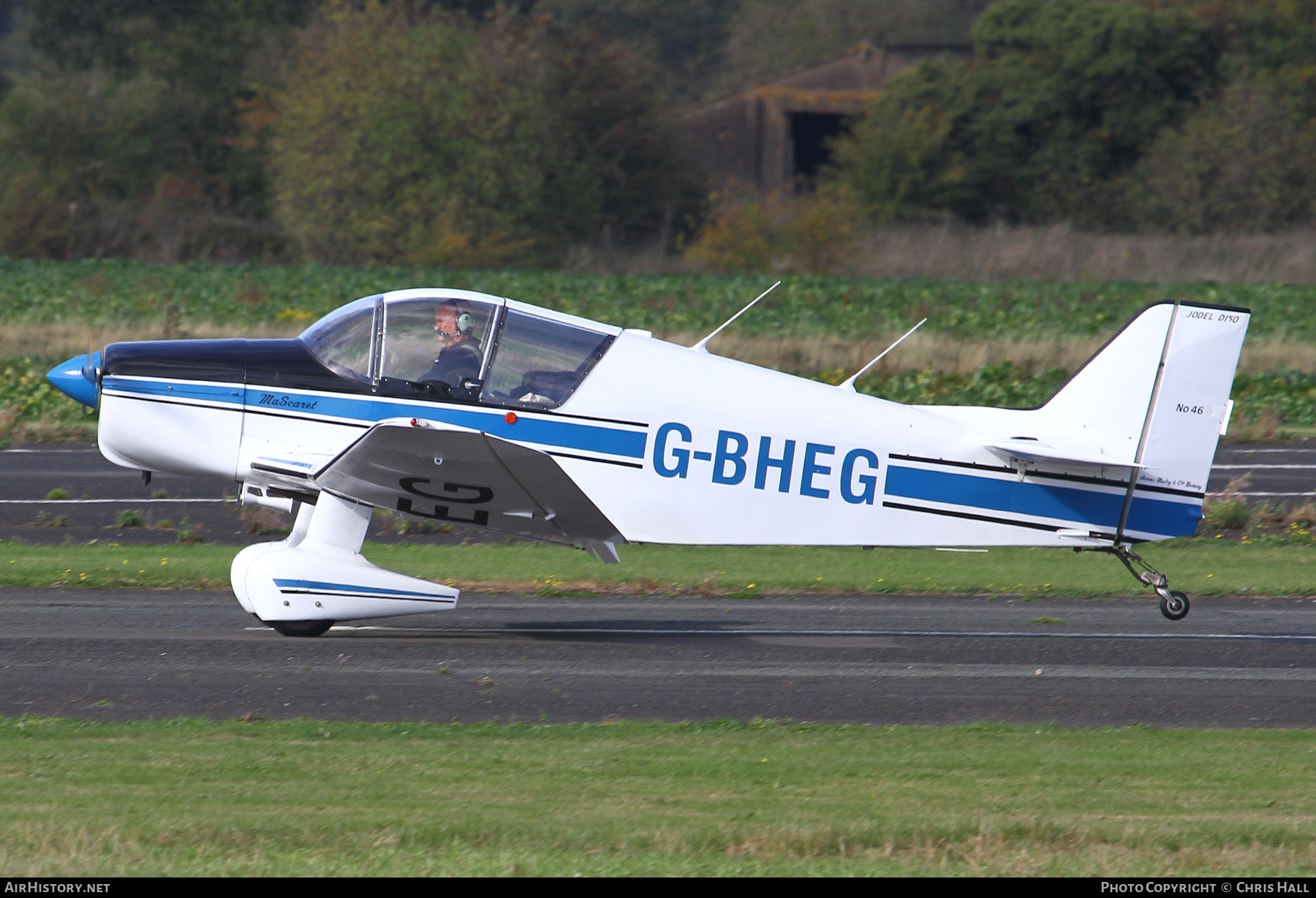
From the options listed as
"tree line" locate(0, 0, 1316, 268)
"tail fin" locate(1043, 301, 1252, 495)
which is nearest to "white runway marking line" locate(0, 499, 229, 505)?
"tail fin" locate(1043, 301, 1252, 495)

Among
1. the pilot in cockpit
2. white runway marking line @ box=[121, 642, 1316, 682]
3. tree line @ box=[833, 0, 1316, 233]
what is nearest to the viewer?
white runway marking line @ box=[121, 642, 1316, 682]

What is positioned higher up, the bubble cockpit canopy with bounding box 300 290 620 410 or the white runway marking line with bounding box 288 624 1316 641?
the bubble cockpit canopy with bounding box 300 290 620 410

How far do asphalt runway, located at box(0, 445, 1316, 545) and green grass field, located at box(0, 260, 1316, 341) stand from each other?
35.4ft

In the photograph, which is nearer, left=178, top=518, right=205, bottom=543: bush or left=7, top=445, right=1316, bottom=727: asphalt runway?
left=7, top=445, right=1316, bottom=727: asphalt runway

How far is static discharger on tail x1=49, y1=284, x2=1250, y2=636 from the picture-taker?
891cm

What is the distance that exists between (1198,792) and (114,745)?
5.06 meters

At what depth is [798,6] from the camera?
288 feet

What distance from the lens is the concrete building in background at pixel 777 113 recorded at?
217 feet

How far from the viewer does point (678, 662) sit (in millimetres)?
9219

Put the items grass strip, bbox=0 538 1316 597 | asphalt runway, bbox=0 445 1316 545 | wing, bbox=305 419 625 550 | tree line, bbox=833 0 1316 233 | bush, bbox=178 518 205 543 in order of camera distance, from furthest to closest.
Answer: tree line, bbox=833 0 1316 233, asphalt runway, bbox=0 445 1316 545, bush, bbox=178 518 205 543, grass strip, bbox=0 538 1316 597, wing, bbox=305 419 625 550

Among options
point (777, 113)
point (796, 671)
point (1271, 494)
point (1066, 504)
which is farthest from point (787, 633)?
point (777, 113)

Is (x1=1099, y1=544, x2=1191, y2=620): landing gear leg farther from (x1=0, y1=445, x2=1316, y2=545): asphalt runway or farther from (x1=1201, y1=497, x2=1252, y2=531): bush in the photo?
(x1=0, y1=445, x2=1316, y2=545): asphalt runway

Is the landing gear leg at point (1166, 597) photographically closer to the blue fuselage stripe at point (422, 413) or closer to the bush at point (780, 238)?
the blue fuselage stripe at point (422, 413)

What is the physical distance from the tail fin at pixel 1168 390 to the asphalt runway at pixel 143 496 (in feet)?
23.7
